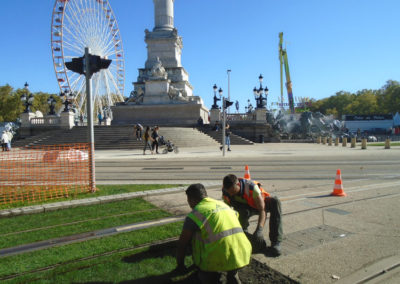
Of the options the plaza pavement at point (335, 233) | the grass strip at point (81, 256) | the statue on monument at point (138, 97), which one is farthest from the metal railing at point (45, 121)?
the grass strip at point (81, 256)

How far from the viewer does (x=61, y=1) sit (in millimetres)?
37094

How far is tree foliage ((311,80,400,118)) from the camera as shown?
76688 mm

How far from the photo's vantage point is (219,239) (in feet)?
8.97

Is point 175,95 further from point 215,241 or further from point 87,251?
point 215,241

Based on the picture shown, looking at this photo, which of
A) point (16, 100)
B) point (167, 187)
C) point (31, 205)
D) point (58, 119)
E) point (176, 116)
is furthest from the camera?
point (16, 100)

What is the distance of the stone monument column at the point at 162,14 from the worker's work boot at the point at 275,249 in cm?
4884

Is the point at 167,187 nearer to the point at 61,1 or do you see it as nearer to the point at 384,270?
the point at 384,270

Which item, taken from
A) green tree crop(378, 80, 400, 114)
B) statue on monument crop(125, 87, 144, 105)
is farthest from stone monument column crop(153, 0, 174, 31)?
green tree crop(378, 80, 400, 114)

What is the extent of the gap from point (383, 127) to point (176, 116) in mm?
44184

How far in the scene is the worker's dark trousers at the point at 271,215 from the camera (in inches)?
151

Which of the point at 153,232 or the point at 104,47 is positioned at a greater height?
the point at 104,47

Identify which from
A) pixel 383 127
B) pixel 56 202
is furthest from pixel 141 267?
pixel 383 127

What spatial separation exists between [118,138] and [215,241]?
1046 inches

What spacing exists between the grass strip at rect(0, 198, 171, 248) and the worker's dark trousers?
1.94 meters
